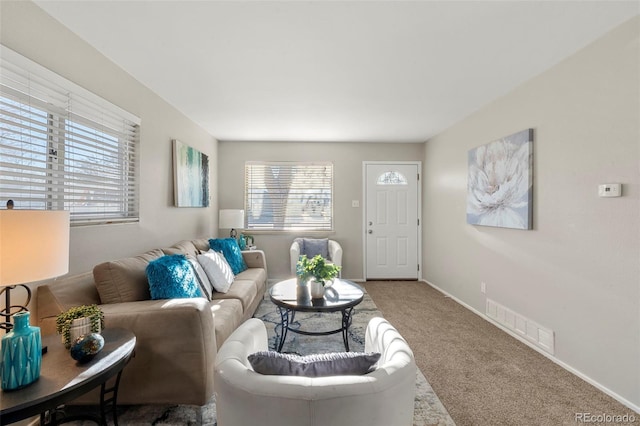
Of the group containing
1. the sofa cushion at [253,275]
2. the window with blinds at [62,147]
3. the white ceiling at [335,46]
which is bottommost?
the sofa cushion at [253,275]

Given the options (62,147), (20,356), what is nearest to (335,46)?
(62,147)

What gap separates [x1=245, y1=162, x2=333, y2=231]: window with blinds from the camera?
4715 mm

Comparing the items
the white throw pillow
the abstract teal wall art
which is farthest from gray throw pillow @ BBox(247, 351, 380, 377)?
the abstract teal wall art

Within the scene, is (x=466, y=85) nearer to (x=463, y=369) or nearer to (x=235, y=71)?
(x=235, y=71)

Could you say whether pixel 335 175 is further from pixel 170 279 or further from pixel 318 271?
pixel 170 279

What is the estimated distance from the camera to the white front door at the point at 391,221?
475cm

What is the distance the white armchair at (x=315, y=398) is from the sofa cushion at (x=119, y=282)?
4.12 ft

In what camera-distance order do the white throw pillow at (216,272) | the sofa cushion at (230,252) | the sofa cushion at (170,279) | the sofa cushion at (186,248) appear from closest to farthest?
the sofa cushion at (170,279) → the white throw pillow at (216,272) → the sofa cushion at (186,248) → the sofa cushion at (230,252)

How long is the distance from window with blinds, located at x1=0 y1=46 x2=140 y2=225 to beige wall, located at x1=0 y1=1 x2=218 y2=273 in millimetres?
91

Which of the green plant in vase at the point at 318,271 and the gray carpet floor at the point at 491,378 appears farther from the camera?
the green plant in vase at the point at 318,271

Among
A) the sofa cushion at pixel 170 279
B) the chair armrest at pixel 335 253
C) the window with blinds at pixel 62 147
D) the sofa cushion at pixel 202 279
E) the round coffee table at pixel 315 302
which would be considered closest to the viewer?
the window with blinds at pixel 62 147

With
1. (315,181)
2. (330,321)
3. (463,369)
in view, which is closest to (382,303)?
(330,321)

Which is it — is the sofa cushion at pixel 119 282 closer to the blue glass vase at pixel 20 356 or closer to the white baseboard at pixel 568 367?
the blue glass vase at pixel 20 356

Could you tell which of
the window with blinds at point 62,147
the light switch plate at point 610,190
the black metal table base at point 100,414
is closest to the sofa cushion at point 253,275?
the window with blinds at point 62,147
